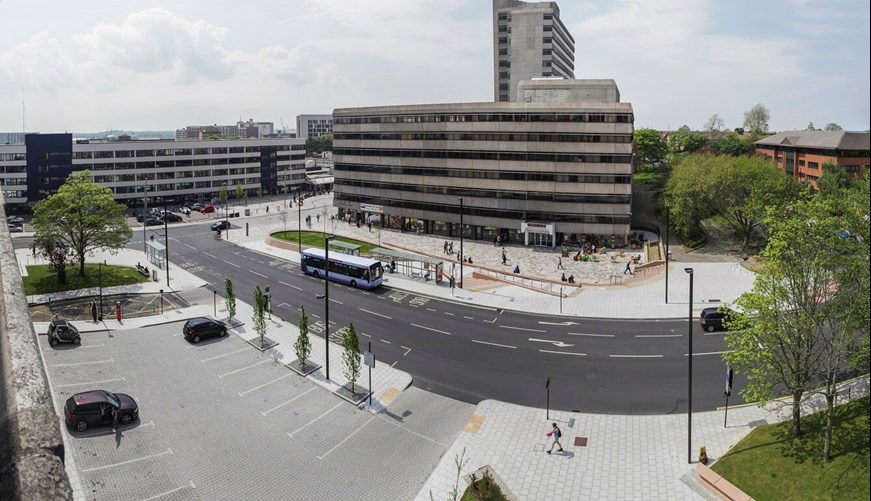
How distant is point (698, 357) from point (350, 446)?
67.4 feet

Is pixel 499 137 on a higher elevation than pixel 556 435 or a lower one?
higher

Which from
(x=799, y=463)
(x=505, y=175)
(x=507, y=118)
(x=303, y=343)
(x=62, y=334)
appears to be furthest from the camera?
(x=505, y=175)

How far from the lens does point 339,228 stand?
262 ft

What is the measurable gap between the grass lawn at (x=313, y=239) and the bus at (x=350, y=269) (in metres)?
11.4

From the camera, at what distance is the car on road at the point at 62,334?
32469 mm

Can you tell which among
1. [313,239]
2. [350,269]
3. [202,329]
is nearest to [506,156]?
[313,239]

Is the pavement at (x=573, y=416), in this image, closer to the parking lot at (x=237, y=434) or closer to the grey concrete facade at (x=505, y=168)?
the parking lot at (x=237, y=434)

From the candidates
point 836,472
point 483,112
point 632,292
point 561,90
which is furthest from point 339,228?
point 836,472

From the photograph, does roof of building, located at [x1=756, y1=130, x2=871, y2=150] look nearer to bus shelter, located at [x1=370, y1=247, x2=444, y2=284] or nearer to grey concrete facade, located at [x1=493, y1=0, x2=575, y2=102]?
grey concrete facade, located at [x1=493, y1=0, x2=575, y2=102]

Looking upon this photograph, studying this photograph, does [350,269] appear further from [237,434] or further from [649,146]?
[649,146]

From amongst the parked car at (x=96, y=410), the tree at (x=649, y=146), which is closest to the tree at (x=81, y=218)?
the parked car at (x=96, y=410)

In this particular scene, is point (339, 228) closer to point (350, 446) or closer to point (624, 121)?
point (624, 121)

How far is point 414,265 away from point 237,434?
33.5 m

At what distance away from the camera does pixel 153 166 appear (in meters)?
98.2
